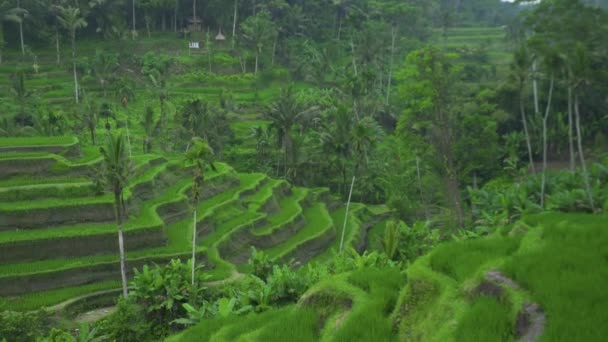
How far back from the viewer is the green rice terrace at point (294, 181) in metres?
8.60

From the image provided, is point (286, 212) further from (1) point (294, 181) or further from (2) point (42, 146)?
(2) point (42, 146)

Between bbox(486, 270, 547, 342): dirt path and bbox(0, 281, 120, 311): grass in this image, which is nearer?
bbox(486, 270, 547, 342): dirt path

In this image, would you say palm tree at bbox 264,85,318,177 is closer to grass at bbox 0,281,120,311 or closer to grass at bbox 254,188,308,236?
grass at bbox 254,188,308,236

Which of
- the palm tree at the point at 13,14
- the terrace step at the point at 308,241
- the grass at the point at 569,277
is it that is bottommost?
the terrace step at the point at 308,241

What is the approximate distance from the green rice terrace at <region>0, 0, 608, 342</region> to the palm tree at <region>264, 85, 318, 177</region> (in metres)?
0.18

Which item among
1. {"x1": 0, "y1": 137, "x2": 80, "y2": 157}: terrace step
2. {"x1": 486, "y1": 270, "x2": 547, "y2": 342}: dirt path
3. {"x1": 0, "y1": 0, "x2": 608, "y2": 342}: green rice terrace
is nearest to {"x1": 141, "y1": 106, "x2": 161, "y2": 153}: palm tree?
{"x1": 0, "y1": 0, "x2": 608, "y2": 342}: green rice terrace

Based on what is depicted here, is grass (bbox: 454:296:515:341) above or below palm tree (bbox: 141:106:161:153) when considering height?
above

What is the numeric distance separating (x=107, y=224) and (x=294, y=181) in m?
22.9

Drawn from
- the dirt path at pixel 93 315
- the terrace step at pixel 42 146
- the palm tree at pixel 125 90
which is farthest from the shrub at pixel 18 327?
the palm tree at pixel 125 90

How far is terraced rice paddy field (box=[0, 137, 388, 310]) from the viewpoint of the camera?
22.9 m

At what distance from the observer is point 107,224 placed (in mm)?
26047

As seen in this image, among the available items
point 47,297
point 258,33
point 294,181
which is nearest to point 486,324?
point 47,297

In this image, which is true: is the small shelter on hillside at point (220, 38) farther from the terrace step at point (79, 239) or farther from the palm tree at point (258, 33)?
the terrace step at point (79, 239)

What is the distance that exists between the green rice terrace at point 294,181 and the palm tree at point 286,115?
18 centimetres
